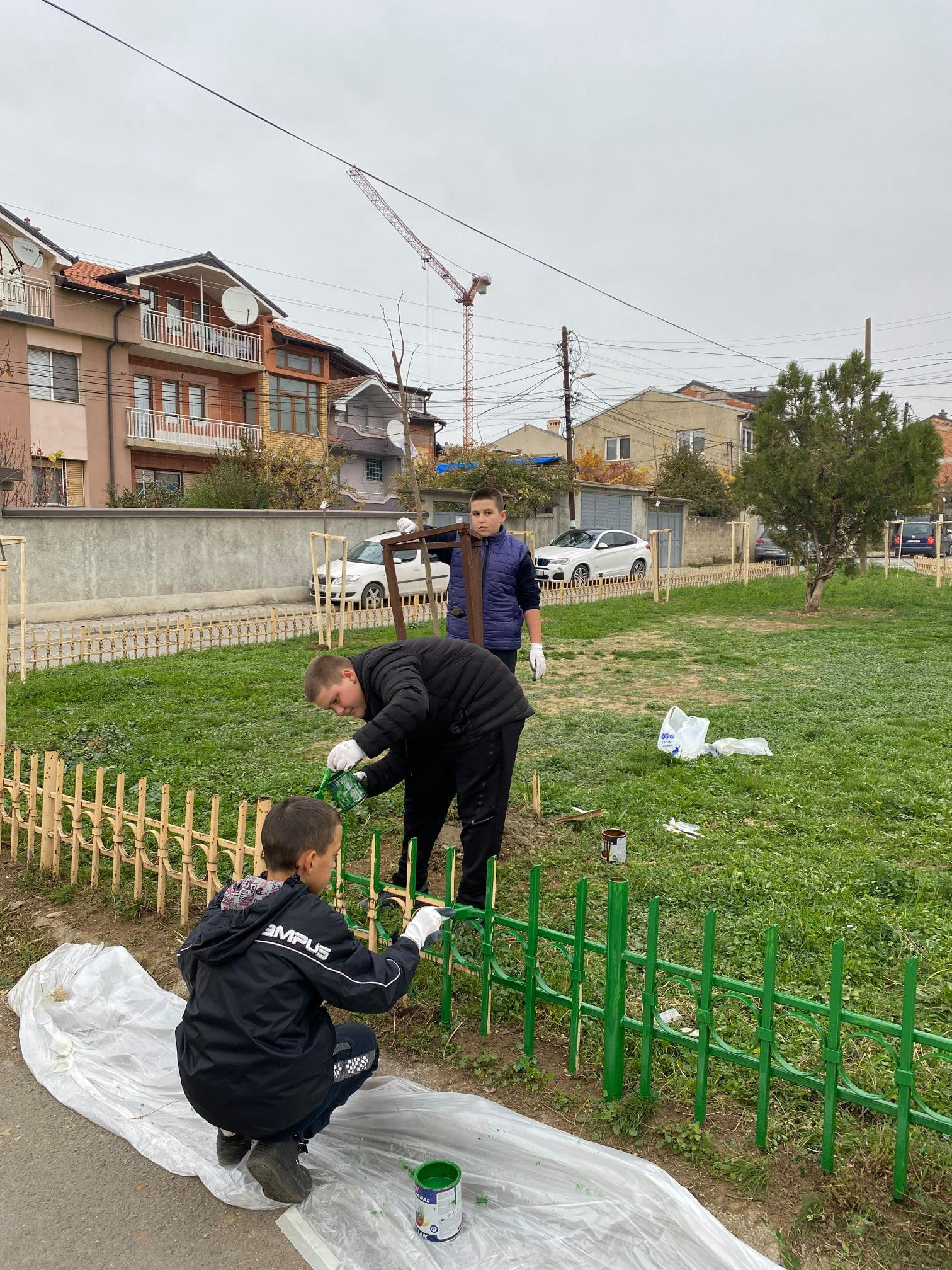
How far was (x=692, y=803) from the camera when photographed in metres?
5.20

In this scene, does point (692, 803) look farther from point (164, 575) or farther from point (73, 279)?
point (73, 279)

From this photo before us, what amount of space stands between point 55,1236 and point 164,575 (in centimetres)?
1544

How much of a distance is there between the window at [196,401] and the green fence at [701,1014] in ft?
92.1

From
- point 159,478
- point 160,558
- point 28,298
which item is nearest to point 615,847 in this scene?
point 160,558

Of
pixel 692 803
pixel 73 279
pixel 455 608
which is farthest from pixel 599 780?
pixel 73 279

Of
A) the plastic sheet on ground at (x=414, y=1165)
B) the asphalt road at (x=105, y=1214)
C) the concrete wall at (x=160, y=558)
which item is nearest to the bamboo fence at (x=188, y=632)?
the concrete wall at (x=160, y=558)

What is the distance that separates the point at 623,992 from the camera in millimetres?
2586

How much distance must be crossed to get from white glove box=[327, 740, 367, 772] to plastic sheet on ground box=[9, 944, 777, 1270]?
996mm

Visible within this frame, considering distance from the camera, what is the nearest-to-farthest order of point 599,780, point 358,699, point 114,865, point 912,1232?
point 912,1232
point 358,699
point 114,865
point 599,780

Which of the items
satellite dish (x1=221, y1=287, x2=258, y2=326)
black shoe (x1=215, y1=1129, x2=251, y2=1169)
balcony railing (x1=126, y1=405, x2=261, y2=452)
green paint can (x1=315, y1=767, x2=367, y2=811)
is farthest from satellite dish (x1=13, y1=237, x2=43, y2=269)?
black shoe (x1=215, y1=1129, x2=251, y2=1169)

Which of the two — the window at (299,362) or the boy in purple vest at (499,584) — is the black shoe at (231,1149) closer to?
the boy in purple vest at (499,584)

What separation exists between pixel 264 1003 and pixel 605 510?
90.4 ft

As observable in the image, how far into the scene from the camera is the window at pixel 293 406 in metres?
30.5

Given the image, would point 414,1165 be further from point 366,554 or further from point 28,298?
point 28,298
